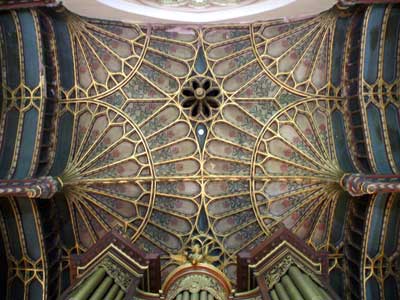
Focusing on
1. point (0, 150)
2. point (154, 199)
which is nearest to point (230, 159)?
point (154, 199)

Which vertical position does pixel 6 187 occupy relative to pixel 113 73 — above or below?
below

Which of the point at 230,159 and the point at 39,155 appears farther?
the point at 230,159

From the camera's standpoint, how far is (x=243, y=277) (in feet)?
40.5

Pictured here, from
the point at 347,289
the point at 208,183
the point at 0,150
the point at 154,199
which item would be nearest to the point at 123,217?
the point at 154,199

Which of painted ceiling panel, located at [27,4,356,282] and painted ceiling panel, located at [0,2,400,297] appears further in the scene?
painted ceiling panel, located at [27,4,356,282]

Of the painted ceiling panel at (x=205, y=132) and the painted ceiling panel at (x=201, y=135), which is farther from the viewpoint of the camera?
the painted ceiling panel at (x=201, y=135)

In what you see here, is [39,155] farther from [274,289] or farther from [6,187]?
[274,289]

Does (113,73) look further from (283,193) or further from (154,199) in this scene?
(283,193)

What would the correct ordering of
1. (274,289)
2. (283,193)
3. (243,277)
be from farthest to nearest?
(283,193)
(243,277)
(274,289)

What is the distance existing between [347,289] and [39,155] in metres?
8.57

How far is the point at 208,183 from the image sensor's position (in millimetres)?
15023

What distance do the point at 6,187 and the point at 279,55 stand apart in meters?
7.68

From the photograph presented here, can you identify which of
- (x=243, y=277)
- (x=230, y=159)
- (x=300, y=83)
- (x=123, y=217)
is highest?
(x=300, y=83)

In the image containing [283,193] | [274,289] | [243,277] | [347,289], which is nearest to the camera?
[274,289]
